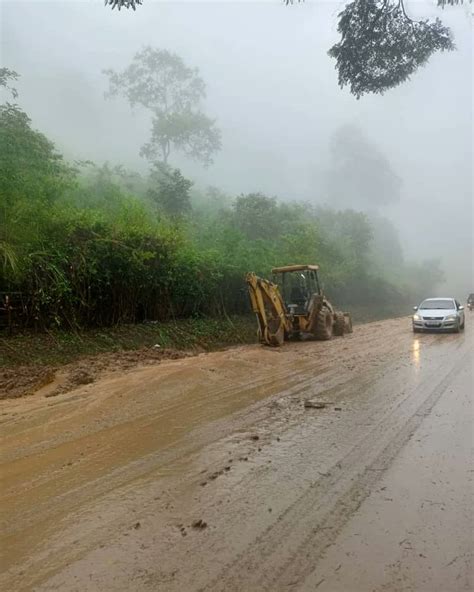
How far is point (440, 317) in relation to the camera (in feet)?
66.7

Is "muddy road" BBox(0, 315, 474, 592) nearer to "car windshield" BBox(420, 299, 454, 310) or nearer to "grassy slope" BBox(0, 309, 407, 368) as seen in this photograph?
"grassy slope" BBox(0, 309, 407, 368)

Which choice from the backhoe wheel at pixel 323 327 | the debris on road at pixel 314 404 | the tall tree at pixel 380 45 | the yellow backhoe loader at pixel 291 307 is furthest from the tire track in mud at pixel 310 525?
the backhoe wheel at pixel 323 327

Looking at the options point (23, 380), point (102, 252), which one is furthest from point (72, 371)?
point (102, 252)

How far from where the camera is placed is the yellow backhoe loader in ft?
55.5

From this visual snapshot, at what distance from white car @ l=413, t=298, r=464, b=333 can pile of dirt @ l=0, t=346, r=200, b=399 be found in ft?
34.8

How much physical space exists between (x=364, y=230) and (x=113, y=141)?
4181 cm

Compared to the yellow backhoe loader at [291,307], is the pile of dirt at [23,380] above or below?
below

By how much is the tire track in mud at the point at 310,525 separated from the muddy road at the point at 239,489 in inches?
0.5

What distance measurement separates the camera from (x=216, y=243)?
22.6m

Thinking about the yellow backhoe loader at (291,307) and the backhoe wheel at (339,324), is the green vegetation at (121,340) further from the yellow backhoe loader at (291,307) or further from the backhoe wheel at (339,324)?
the backhoe wheel at (339,324)

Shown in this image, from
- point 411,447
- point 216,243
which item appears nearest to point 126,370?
point 411,447

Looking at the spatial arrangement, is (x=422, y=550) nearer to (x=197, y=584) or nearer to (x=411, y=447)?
(x=197, y=584)

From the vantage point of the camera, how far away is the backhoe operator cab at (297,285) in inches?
727

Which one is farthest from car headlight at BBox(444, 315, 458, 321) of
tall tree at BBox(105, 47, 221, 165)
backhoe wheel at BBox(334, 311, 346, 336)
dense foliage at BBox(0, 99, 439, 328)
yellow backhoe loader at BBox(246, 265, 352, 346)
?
tall tree at BBox(105, 47, 221, 165)
